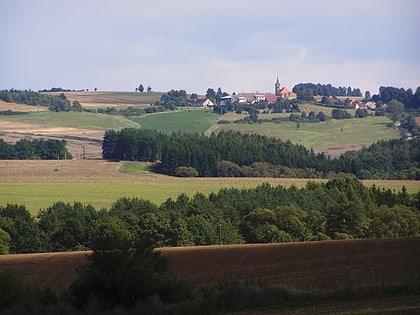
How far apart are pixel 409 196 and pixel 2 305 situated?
4360 centimetres

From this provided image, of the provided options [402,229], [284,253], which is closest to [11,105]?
[402,229]

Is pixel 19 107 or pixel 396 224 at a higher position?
pixel 19 107

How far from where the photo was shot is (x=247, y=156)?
3792 inches

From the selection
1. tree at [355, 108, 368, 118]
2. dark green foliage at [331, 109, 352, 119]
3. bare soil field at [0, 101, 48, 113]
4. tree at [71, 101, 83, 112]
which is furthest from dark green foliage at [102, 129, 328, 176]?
tree at [71, 101, 83, 112]

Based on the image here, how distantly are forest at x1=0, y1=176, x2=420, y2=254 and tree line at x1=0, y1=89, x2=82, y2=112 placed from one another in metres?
94.8

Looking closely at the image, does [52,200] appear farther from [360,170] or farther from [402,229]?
[360,170]

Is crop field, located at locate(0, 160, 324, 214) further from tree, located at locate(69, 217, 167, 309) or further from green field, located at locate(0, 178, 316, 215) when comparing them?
tree, located at locate(69, 217, 167, 309)

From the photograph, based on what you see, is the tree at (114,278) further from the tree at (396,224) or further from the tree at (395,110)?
the tree at (395,110)

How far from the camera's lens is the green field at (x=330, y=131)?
115 metres

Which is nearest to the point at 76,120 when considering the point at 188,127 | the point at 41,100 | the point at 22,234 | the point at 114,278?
the point at 188,127

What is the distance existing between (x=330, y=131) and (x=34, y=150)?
149ft

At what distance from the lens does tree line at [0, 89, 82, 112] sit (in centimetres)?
15012

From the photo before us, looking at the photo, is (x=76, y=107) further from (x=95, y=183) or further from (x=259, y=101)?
(x=95, y=183)

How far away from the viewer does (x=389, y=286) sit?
22.3m
